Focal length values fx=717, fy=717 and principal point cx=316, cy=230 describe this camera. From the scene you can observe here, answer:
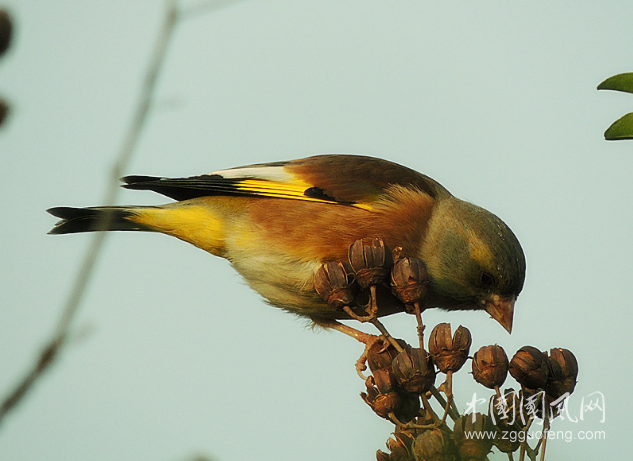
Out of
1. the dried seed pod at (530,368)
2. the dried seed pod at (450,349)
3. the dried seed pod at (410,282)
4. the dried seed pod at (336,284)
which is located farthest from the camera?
the dried seed pod at (336,284)

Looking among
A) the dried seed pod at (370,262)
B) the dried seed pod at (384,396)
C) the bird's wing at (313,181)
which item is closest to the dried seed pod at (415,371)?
the dried seed pod at (384,396)

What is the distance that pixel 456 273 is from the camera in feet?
13.8

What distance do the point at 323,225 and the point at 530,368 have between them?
1.91m

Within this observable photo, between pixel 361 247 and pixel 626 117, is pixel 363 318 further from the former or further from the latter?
pixel 626 117

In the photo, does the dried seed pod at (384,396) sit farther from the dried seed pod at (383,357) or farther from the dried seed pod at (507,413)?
the dried seed pod at (507,413)

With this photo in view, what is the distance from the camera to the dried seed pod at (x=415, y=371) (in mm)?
2588

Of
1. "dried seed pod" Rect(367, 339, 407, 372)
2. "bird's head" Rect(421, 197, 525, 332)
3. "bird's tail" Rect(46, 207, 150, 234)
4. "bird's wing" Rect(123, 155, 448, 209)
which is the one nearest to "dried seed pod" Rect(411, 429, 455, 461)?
"dried seed pod" Rect(367, 339, 407, 372)

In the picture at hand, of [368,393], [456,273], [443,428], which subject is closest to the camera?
[443,428]

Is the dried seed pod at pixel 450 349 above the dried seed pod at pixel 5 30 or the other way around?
the other way around

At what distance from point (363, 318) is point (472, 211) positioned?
5.31ft

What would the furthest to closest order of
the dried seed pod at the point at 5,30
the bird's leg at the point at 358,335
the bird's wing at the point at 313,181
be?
1. the bird's wing at the point at 313,181
2. the bird's leg at the point at 358,335
3. the dried seed pod at the point at 5,30

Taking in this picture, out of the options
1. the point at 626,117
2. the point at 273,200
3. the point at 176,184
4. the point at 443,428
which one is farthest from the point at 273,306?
the point at 626,117

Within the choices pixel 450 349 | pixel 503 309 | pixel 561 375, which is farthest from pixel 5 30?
pixel 503 309

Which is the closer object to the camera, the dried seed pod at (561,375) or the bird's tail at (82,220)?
the dried seed pod at (561,375)
